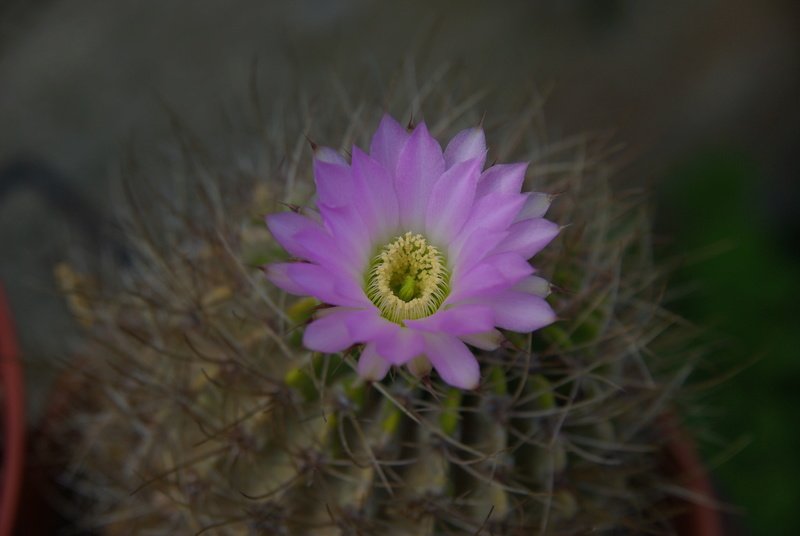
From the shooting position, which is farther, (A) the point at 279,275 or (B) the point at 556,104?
(B) the point at 556,104

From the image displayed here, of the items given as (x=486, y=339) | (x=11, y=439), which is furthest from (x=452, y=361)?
(x=11, y=439)

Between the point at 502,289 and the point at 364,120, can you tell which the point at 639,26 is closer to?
the point at 364,120

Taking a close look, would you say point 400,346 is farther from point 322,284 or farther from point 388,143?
point 388,143

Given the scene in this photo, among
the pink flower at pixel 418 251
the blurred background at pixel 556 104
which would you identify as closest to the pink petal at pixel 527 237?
the pink flower at pixel 418 251

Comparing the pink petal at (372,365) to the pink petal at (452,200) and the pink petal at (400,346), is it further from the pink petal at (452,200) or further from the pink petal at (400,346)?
the pink petal at (452,200)

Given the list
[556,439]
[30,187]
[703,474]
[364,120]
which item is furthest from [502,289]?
[30,187]

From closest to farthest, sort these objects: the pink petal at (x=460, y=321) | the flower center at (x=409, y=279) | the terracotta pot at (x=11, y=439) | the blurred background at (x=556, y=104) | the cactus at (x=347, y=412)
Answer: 1. the pink petal at (x=460, y=321)
2. the flower center at (x=409, y=279)
3. the cactus at (x=347, y=412)
4. the terracotta pot at (x=11, y=439)
5. the blurred background at (x=556, y=104)
